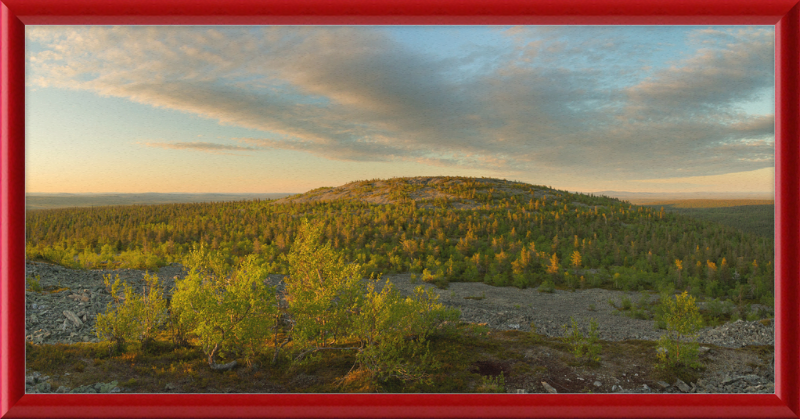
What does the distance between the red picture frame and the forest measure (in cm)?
741

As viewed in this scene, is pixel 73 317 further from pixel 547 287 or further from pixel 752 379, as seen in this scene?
→ pixel 547 287

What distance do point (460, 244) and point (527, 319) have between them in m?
6.61

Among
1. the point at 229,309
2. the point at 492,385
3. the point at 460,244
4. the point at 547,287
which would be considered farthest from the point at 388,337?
the point at 547,287

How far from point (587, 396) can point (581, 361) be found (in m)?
3.32

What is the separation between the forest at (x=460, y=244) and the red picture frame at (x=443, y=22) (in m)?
7.41

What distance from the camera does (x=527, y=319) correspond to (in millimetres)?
10062

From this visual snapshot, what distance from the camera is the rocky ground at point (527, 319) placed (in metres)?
5.76

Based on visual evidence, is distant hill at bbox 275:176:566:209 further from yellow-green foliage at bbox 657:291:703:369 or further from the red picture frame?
the red picture frame

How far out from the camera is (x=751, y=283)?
38.5ft

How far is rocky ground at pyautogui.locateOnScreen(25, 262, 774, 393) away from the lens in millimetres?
5758

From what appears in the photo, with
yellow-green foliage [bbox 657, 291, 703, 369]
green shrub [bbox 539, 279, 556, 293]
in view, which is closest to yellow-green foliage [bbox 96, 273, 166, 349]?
yellow-green foliage [bbox 657, 291, 703, 369]

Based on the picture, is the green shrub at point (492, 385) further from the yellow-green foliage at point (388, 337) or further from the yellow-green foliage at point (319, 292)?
the yellow-green foliage at point (319, 292)

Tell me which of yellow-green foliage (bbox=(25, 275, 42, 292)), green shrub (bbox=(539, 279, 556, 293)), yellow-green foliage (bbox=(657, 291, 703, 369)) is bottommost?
green shrub (bbox=(539, 279, 556, 293))
